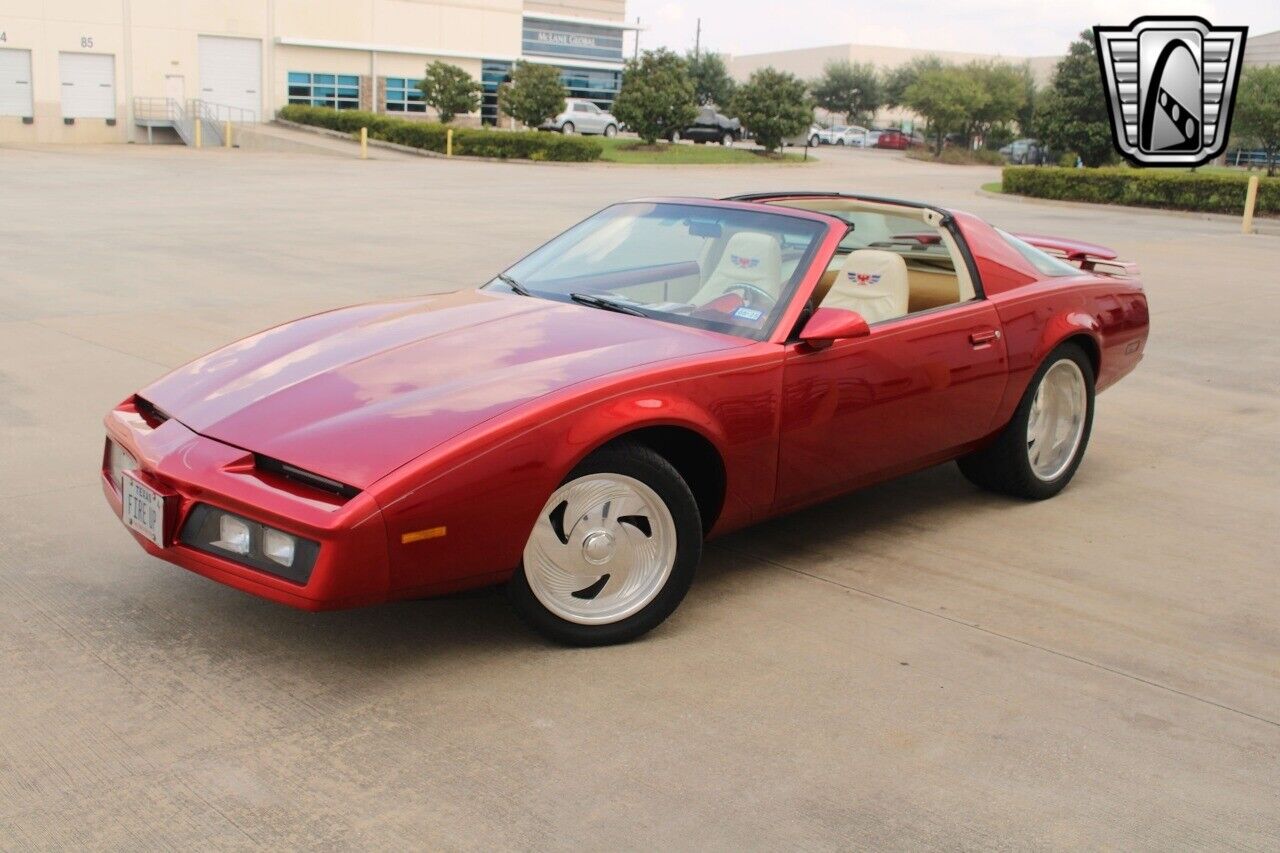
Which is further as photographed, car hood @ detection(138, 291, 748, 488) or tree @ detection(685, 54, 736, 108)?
tree @ detection(685, 54, 736, 108)

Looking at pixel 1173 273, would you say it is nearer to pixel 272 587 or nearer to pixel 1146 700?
pixel 1146 700

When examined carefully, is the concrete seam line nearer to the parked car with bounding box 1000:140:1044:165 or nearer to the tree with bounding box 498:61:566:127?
the tree with bounding box 498:61:566:127

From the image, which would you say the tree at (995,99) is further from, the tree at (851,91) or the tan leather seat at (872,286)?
the tan leather seat at (872,286)

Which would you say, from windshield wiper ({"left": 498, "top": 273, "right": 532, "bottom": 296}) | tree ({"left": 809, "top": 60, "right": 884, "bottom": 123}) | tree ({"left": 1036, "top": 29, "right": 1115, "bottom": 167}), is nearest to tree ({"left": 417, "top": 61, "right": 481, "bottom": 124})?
tree ({"left": 1036, "top": 29, "right": 1115, "bottom": 167})

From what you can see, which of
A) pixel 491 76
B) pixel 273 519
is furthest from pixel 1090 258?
pixel 491 76

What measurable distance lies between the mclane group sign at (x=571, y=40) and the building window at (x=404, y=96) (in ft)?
52.6

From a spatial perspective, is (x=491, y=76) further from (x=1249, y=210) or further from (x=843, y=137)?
(x=1249, y=210)

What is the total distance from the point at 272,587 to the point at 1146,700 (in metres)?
2.53

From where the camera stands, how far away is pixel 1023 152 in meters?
61.7

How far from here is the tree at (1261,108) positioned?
39.9 m

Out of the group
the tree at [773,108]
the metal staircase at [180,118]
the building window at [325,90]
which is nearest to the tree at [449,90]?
the building window at [325,90]

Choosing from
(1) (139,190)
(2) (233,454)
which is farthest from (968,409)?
(1) (139,190)

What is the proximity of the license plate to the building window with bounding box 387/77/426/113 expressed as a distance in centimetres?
5311

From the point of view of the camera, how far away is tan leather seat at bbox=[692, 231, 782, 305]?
15.8 ft
